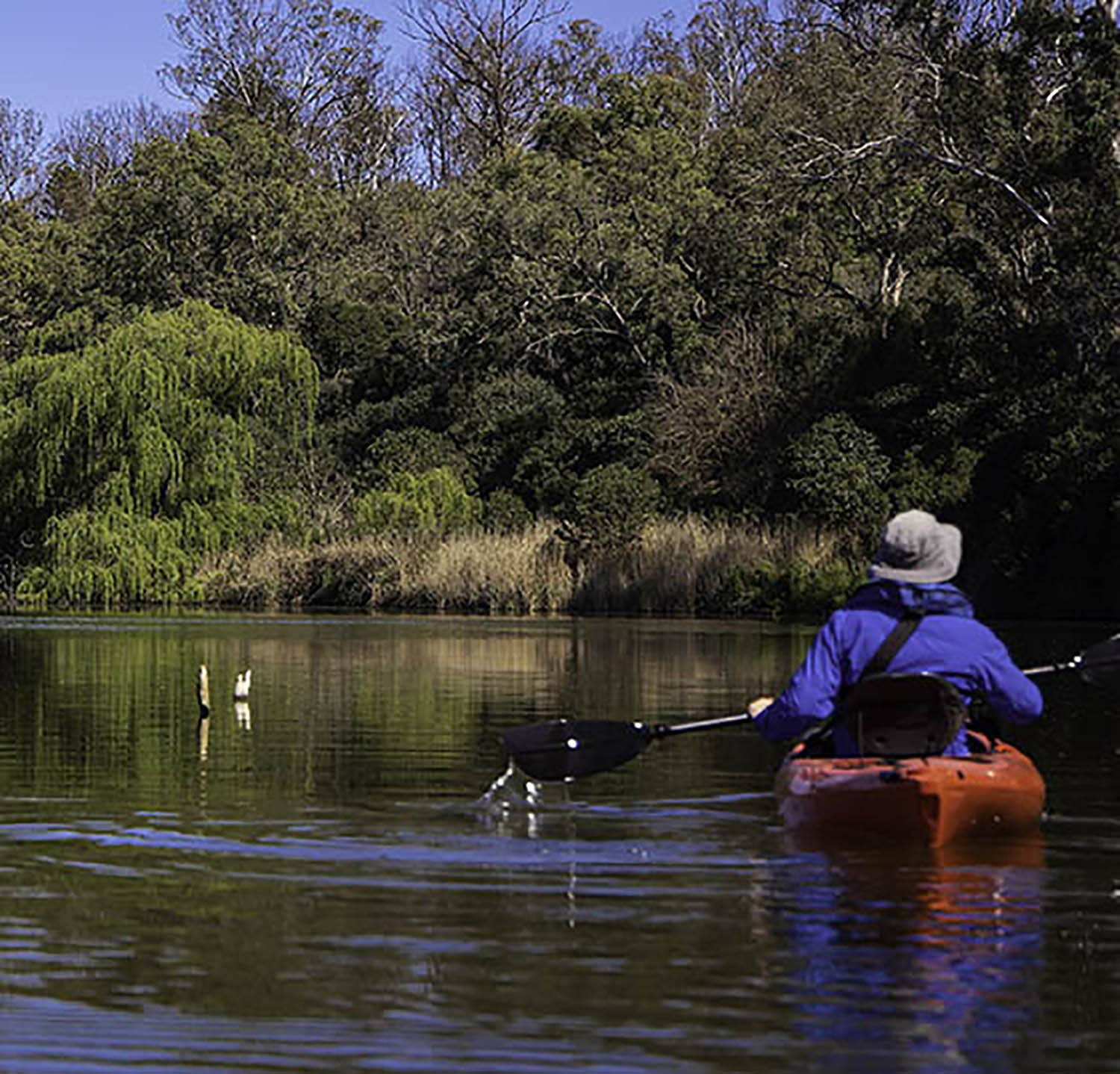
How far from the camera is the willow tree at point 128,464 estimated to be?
4457 cm

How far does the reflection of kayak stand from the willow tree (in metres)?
35.2

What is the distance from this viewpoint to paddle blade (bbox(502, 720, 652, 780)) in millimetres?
12352

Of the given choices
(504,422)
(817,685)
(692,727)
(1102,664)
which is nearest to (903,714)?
(817,685)

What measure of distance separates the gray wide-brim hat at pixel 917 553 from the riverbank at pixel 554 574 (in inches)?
1195

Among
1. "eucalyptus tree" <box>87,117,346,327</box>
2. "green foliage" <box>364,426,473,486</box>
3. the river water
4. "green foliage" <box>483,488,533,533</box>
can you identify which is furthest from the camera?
"eucalyptus tree" <box>87,117,346,327</box>

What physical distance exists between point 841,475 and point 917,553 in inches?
1388

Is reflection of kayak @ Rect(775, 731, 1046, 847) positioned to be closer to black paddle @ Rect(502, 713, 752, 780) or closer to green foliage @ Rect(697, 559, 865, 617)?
black paddle @ Rect(502, 713, 752, 780)

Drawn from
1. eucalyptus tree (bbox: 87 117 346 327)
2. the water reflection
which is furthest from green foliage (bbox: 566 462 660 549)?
the water reflection

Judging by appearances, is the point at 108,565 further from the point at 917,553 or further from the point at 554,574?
the point at 917,553

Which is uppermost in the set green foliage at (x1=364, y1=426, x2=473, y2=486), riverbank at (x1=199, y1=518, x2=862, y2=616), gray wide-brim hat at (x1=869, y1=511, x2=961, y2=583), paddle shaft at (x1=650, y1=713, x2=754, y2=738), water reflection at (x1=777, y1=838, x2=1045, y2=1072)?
green foliage at (x1=364, y1=426, x2=473, y2=486)

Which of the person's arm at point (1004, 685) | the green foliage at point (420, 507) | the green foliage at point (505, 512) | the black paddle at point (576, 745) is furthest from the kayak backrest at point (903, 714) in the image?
the green foliage at point (505, 512)

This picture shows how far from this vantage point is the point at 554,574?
145 ft

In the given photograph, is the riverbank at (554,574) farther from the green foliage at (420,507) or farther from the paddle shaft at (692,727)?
the paddle shaft at (692,727)

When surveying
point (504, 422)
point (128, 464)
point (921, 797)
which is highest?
point (504, 422)
